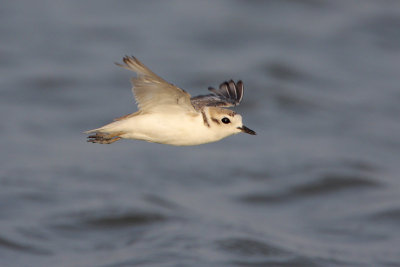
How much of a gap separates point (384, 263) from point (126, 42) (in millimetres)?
14401

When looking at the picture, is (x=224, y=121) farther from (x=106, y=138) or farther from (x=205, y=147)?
(x=205, y=147)

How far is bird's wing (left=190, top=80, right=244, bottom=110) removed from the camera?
35.8 ft

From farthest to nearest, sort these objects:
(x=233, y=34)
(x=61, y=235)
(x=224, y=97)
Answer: (x=233, y=34), (x=61, y=235), (x=224, y=97)

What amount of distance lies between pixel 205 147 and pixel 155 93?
14.9 metres

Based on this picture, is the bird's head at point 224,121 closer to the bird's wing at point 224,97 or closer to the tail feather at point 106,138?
the bird's wing at point 224,97

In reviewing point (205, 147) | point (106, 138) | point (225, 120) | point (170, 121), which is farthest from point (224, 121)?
point (205, 147)

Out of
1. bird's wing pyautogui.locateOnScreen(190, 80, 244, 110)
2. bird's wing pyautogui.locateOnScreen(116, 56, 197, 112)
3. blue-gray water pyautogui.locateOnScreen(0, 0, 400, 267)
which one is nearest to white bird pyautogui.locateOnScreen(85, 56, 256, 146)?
bird's wing pyautogui.locateOnScreen(116, 56, 197, 112)

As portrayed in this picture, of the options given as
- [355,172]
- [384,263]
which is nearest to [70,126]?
[355,172]

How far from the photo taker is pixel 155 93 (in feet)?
30.7

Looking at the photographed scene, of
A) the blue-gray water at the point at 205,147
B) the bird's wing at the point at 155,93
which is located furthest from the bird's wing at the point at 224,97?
the blue-gray water at the point at 205,147

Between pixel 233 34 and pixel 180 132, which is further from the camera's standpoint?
pixel 233 34

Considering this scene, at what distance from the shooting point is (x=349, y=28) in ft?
107

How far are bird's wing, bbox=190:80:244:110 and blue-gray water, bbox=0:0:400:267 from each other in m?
7.20

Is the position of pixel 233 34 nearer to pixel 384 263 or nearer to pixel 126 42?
pixel 126 42
